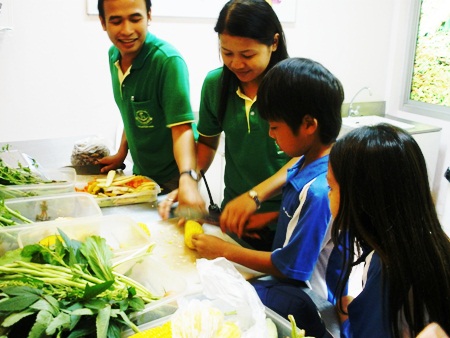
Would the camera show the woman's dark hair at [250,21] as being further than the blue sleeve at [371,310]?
Yes

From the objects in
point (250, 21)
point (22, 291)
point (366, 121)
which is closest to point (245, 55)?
point (250, 21)

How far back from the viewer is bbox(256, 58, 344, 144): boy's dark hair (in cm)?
112

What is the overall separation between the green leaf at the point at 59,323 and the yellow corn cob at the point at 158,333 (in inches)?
4.5

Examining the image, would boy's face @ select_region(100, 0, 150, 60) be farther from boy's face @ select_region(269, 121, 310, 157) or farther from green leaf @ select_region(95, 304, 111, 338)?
green leaf @ select_region(95, 304, 111, 338)

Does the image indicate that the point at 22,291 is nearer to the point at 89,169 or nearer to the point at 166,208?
the point at 166,208

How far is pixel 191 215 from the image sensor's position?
1.34m

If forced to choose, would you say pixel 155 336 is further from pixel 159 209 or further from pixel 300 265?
pixel 159 209

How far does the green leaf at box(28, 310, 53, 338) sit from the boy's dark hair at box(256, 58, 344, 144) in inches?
27.8

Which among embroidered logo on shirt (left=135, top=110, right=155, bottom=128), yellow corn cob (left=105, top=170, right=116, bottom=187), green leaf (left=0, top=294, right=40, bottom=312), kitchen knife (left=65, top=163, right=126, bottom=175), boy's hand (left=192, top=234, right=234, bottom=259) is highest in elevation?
embroidered logo on shirt (left=135, top=110, right=155, bottom=128)

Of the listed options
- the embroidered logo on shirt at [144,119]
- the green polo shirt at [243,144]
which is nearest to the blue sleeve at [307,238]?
the green polo shirt at [243,144]

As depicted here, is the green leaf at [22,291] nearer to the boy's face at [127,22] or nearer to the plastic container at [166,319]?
the plastic container at [166,319]

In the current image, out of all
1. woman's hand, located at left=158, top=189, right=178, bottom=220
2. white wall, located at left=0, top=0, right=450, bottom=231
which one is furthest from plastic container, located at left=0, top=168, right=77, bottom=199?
white wall, located at left=0, top=0, right=450, bottom=231

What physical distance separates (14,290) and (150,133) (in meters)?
0.98

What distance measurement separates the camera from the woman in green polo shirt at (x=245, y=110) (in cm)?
129
